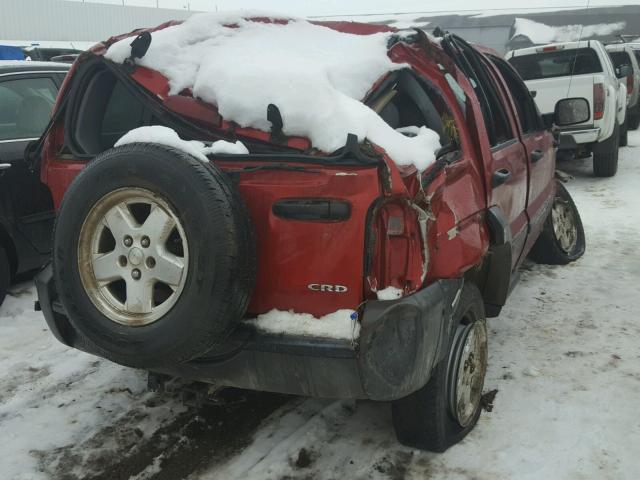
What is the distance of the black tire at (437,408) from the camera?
2672 millimetres

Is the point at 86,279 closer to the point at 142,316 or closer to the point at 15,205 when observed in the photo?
the point at 142,316

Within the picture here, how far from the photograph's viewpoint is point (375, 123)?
2.49 metres

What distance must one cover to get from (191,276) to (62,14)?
3652cm

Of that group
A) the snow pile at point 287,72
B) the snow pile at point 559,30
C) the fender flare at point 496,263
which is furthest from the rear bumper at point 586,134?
the snow pile at point 559,30

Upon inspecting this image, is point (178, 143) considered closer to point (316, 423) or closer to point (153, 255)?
point (153, 255)

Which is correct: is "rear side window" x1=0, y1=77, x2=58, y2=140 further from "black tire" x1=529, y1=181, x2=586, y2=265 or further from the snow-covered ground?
"black tire" x1=529, y1=181, x2=586, y2=265

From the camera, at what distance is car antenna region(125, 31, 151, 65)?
287 centimetres

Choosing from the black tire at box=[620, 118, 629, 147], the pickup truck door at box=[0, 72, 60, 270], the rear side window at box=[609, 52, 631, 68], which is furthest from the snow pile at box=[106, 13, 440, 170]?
the rear side window at box=[609, 52, 631, 68]

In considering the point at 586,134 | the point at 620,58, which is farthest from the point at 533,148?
the point at 620,58

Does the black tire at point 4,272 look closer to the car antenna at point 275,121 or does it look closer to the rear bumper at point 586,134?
the car antenna at point 275,121

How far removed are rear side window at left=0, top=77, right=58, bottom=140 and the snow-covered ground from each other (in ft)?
5.07

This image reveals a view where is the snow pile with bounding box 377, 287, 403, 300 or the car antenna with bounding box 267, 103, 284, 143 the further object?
the car antenna with bounding box 267, 103, 284, 143

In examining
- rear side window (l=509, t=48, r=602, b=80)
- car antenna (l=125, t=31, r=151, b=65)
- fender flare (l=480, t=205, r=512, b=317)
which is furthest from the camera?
rear side window (l=509, t=48, r=602, b=80)

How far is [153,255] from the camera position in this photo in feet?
7.75
